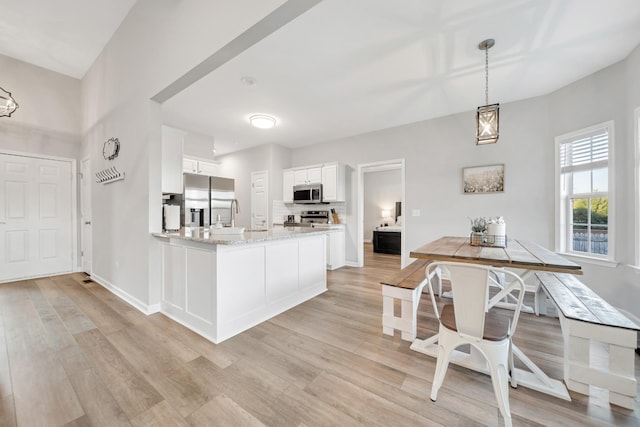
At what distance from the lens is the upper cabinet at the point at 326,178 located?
16.4 ft

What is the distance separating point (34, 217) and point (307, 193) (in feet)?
16.1

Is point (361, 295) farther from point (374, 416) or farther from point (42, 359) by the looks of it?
point (42, 359)

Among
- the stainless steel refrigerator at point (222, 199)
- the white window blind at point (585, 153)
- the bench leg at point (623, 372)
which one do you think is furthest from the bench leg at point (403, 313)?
the stainless steel refrigerator at point (222, 199)

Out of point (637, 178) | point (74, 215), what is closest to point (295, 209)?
point (74, 215)

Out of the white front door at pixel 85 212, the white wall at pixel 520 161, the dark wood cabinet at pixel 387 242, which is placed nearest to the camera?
the white wall at pixel 520 161

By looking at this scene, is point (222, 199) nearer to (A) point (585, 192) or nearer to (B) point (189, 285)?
(B) point (189, 285)

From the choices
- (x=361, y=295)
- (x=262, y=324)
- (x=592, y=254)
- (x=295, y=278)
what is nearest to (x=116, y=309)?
(x=262, y=324)

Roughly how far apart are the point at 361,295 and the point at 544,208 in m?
2.98

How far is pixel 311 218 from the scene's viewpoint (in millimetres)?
5559

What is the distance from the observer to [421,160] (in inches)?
174

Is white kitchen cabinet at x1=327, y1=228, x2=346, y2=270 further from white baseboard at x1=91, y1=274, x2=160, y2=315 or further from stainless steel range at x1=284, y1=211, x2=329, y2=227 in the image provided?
white baseboard at x1=91, y1=274, x2=160, y2=315

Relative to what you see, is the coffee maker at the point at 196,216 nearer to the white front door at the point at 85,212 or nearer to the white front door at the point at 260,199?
the white front door at the point at 260,199

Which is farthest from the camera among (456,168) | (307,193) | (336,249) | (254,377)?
(307,193)

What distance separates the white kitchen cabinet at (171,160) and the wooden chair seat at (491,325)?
3341 mm
